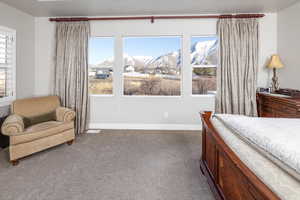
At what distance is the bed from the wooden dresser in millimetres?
1508

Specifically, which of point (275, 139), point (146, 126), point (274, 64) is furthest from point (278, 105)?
point (146, 126)

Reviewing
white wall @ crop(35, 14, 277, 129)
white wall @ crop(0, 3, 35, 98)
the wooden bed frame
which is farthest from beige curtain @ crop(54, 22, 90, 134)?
the wooden bed frame

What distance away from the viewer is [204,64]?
4305 mm

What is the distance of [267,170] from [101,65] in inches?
157

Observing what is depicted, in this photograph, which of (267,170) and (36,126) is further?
(36,126)

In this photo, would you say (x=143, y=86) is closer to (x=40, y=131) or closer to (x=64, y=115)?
(x=64, y=115)

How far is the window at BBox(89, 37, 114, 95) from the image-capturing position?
14.4ft

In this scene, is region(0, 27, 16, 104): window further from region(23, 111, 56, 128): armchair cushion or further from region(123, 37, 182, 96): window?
region(123, 37, 182, 96): window

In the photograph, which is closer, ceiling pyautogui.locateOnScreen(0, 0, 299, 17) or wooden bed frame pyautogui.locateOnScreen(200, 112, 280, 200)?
wooden bed frame pyautogui.locateOnScreen(200, 112, 280, 200)

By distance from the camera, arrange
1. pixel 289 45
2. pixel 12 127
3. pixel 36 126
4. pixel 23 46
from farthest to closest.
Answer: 1. pixel 23 46
2. pixel 289 45
3. pixel 36 126
4. pixel 12 127

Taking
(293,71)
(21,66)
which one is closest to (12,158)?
(21,66)

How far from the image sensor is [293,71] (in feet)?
11.9

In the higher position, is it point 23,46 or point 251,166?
point 23,46

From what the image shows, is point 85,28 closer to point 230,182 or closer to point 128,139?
point 128,139
